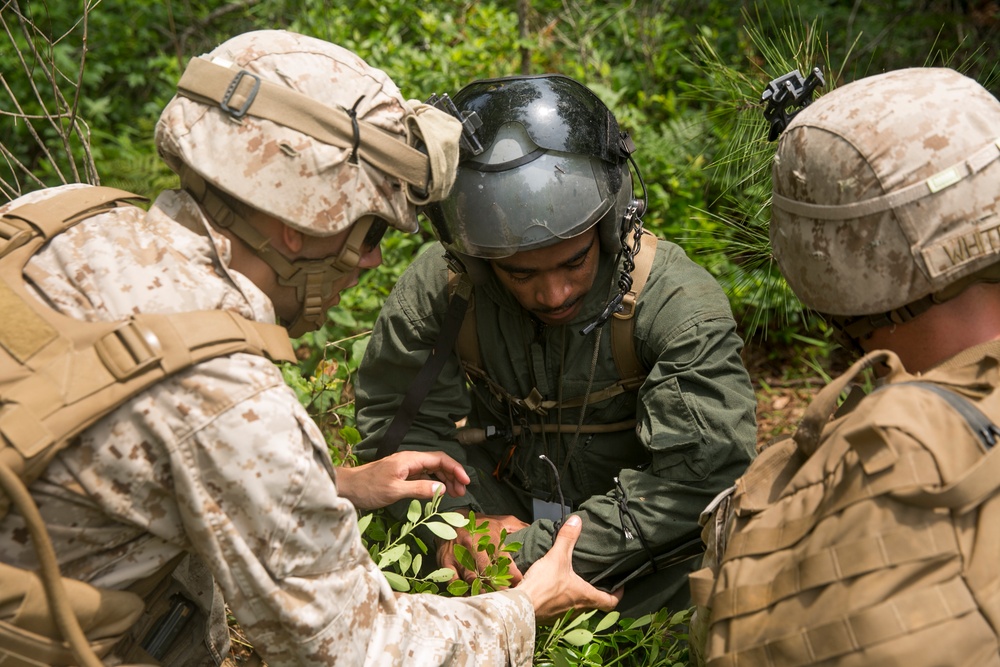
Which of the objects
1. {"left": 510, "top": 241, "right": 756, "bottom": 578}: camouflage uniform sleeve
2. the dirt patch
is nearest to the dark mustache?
{"left": 510, "top": 241, "right": 756, "bottom": 578}: camouflage uniform sleeve

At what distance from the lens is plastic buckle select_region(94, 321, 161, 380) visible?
2.06m

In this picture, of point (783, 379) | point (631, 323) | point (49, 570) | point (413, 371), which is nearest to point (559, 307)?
point (631, 323)

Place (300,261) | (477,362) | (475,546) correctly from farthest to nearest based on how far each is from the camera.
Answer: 1. (477,362)
2. (475,546)
3. (300,261)

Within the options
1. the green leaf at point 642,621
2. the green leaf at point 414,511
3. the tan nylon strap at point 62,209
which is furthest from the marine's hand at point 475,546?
the tan nylon strap at point 62,209

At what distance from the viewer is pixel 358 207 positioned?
2.52 meters

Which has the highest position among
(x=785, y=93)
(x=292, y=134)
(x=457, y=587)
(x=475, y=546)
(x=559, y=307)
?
(x=292, y=134)

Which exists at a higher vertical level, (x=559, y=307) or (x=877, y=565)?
(x=877, y=565)

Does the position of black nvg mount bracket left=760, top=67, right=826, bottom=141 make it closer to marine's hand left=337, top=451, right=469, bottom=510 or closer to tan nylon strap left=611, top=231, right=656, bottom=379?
tan nylon strap left=611, top=231, right=656, bottom=379

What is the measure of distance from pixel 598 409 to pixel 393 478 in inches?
35.3

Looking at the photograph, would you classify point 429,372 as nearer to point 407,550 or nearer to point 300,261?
point 407,550

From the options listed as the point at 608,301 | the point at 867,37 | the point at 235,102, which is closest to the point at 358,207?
the point at 235,102

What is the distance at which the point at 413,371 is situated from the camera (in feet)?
12.7

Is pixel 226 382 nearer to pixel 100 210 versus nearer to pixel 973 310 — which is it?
pixel 100 210

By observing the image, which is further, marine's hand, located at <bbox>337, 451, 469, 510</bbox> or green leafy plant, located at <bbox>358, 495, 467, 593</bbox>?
marine's hand, located at <bbox>337, 451, 469, 510</bbox>
